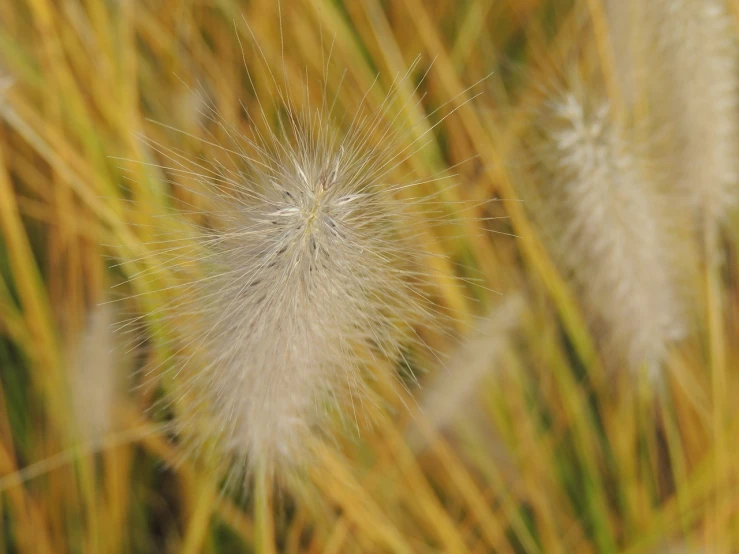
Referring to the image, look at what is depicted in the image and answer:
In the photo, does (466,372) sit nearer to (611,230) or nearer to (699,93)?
(611,230)

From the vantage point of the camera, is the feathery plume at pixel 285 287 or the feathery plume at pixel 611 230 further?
the feathery plume at pixel 611 230

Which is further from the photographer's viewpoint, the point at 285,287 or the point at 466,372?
the point at 466,372

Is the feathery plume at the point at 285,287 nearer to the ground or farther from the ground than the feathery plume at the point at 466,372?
farther from the ground

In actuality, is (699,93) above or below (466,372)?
above

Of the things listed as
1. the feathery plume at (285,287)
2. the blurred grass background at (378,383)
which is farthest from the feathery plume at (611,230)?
the feathery plume at (285,287)

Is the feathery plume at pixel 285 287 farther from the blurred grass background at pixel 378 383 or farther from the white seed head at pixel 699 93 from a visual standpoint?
the white seed head at pixel 699 93

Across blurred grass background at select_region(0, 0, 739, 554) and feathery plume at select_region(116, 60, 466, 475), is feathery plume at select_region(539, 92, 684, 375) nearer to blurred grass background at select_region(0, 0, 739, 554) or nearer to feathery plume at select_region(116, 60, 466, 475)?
blurred grass background at select_region(0, 0, 739, 554)

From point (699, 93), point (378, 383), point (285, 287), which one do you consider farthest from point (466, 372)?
point (699, 93)
